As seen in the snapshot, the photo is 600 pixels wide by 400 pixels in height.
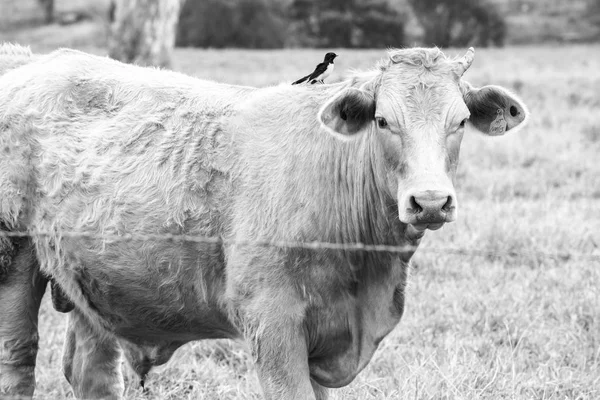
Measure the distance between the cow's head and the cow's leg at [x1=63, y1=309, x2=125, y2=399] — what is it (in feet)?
6.99

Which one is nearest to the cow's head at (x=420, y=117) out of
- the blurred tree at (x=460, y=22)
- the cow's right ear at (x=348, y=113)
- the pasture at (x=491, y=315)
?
the cow's right ear at (x=348, y=113)

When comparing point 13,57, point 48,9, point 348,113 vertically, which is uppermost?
point 348,113

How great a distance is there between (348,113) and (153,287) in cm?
131

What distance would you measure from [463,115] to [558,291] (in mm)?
2986

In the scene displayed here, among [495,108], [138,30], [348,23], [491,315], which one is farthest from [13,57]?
[348,23]

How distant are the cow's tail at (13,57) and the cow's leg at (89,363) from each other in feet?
4.83

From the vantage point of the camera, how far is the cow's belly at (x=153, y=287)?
430 centimetres

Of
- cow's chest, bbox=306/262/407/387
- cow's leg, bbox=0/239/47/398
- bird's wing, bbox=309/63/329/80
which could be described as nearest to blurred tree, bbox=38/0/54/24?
cow's leg, bbox=0/239/47/398

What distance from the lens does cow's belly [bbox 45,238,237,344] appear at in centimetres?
430

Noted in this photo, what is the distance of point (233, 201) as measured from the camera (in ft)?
13.9

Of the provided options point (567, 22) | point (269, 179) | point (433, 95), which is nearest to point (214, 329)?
point (269, 179)

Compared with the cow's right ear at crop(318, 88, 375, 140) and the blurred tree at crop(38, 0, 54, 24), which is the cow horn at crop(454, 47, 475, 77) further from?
the blurred tree at crop(38, 0, 54, 24)

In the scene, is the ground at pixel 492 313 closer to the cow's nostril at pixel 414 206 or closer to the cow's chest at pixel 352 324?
the cow's nostril at pixel 414 206

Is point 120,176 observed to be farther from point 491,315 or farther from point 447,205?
point 491,315
